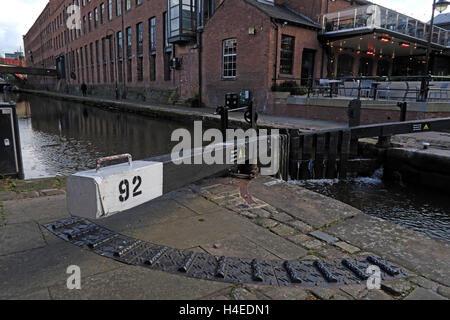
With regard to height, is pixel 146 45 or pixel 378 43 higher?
pixel 146 45

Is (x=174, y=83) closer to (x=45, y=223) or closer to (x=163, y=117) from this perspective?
(x=163, y=117)

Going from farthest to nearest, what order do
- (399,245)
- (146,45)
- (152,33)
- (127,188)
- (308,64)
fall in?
(146,45), (152,33), (308,64), (399,245), (127,188)

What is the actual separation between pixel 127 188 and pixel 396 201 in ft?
20.8

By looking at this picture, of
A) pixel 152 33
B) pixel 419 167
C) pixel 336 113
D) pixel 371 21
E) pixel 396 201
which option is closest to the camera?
pixel 396 201

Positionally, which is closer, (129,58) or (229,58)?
(229,58)

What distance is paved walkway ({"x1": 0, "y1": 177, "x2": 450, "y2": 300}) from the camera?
8.09 feet

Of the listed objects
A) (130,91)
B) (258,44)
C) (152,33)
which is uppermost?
(152,33)

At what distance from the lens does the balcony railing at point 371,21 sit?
1766 centimetres

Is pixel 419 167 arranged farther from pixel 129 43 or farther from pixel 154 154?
pixel 129 43

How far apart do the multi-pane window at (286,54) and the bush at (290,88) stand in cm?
158

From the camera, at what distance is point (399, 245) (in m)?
3.38

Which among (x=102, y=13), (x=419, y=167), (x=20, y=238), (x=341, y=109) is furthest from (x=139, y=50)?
(x=20, y=238)

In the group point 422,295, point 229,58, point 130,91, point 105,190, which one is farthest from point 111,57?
point 422,295

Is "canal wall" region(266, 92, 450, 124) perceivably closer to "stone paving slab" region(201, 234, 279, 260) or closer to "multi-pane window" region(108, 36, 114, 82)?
"stone paving slab" region(201, 234, 279, 260)
